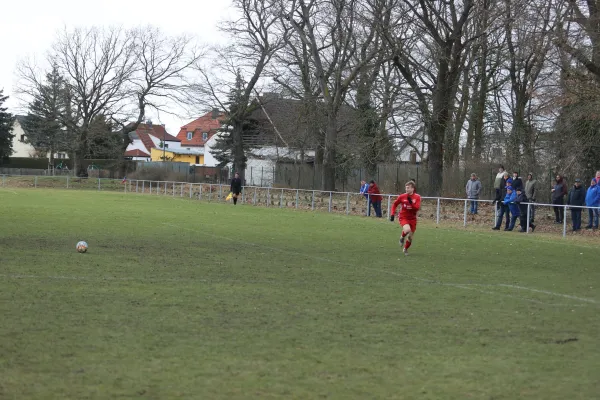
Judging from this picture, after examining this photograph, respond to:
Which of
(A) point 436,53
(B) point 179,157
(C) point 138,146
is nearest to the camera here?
(A) point 436,53

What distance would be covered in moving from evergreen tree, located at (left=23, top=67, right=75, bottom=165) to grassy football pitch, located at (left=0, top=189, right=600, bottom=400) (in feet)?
199

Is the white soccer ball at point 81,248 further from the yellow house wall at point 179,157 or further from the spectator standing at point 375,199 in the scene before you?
the yellow house wall at point 179,157

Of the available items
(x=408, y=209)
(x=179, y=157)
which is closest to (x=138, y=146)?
(x=179, y=157)

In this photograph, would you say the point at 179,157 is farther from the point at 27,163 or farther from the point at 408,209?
→ the point at 408,209

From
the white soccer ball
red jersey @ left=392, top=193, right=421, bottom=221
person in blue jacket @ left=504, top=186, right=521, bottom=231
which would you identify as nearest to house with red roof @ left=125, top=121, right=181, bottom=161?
person in blue jacket @ left=504, top=186, right=521, bottom=231

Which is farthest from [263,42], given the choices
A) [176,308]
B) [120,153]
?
[176,308]

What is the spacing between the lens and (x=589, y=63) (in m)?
26.7

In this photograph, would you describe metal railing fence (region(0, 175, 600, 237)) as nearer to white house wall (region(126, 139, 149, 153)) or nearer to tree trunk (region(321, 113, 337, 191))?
tree trunk (region(321, 113, 337, 191))

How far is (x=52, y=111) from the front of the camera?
77.9m

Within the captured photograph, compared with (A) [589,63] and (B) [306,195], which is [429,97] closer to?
(B) [306,195]

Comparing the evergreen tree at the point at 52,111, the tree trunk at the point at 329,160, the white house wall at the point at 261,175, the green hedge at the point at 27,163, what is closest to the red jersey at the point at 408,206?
the tree trunk at the point at 329,160

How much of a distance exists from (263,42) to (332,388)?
50778 millimetres

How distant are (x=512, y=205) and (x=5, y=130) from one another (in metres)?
72.3

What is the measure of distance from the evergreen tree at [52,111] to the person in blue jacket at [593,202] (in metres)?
58.2
